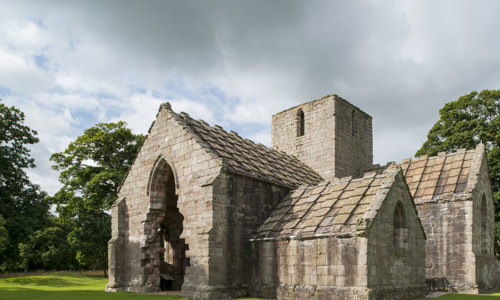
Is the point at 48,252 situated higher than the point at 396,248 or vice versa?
the point at 396,248

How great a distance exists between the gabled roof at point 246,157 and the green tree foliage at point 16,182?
12970 millimetres

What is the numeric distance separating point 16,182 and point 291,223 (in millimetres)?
18722

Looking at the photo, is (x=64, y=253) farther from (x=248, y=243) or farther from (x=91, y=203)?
(x=248, y=243)

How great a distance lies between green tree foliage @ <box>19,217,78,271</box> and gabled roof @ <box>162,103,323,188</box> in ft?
80.6

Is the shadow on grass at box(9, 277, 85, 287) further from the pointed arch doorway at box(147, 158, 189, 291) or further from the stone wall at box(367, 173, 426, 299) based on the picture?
the stone wall at box(367, 173, 426, 299)

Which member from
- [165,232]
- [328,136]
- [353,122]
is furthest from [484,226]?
[165,232]

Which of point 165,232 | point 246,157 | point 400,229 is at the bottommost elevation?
point 165,232

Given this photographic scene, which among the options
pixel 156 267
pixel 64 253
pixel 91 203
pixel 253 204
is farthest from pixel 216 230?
pixel 64 253

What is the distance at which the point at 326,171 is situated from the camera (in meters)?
19.8

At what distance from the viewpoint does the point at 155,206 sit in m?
15.1

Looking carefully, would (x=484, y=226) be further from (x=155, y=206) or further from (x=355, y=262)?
(x=155, y=206)

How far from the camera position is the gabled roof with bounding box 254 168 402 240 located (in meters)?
10.6

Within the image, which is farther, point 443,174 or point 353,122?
point 353,122

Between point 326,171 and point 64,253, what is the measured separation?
87.9 feet
